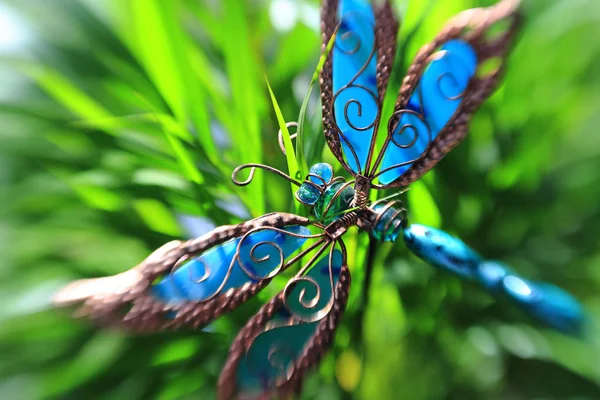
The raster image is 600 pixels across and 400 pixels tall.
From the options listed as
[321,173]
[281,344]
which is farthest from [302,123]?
[281,344]

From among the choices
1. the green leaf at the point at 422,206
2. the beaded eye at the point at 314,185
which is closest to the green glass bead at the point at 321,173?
the beaded eye at the point at 314,185

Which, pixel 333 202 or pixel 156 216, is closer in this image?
pixel 333 202

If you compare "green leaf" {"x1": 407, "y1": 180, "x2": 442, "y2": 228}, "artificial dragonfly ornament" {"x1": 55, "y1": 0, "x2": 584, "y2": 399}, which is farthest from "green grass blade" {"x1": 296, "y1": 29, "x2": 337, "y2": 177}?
"green leaf" {"x1": 407, "y1": 180, "x2": 442, "y2": 228}

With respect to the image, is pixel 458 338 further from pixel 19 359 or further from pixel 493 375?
pixel 19 359

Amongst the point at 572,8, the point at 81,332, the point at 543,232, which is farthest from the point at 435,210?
the point at 81,332

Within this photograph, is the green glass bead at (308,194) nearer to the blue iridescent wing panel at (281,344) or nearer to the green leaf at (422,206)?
the blue iridescent wing panel at (281,344)

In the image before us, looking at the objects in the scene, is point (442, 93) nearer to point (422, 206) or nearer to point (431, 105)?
point (431, 105)

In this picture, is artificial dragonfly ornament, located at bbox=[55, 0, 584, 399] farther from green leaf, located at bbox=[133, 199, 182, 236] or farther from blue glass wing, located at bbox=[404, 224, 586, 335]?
green leaf, located at bbox=[133, 199, 182, 236]
